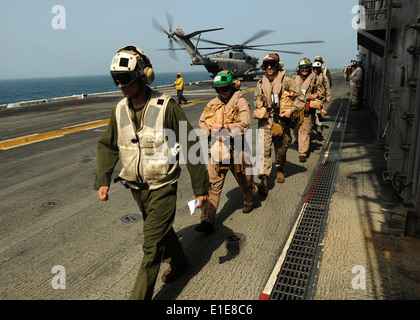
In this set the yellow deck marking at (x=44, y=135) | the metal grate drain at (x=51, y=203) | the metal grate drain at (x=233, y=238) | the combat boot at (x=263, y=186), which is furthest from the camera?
the yellow deck marking at (x=44, y=135)

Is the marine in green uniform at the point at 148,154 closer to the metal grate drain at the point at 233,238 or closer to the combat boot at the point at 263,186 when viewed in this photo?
the metal grate drain at the point at 233,238

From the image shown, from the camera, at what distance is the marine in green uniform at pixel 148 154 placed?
2.71m

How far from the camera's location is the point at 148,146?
281cm

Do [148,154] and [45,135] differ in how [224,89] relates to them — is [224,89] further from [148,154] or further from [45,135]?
[45,135]

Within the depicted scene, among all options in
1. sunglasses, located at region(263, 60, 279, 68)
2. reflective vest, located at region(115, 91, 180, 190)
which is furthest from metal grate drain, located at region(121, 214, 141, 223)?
sunglasses, located at region(263, 60, 279, 68)

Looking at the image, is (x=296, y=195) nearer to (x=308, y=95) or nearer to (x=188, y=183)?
(x=188, y=183)

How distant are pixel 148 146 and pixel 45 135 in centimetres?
932

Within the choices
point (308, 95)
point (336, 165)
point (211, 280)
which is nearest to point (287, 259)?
point (211, 280)

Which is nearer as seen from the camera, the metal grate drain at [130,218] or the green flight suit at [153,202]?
the green flight suit at [153,202]

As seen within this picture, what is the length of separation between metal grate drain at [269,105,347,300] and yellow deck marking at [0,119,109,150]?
851 centimetres

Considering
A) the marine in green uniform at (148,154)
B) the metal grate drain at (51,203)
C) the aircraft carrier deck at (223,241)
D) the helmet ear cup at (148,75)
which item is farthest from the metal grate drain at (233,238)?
the metal grate drain at (51,203)

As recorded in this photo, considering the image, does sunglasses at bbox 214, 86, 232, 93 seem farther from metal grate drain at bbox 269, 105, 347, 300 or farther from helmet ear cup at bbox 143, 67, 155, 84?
metal grate drain at bbox 269, 105, 347, 300

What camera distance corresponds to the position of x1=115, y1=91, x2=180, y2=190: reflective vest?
2.79 meters
